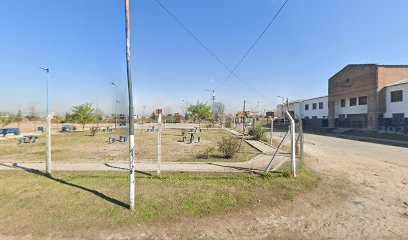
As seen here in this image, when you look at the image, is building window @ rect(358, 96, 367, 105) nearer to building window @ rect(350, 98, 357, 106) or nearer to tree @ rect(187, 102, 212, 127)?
building window @ rect(350, 98, 357, 106)

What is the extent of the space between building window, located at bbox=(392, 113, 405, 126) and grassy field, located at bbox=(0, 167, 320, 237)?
101ft

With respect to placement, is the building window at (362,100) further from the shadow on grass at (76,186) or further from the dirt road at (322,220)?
the shadow on grass at (76,186)

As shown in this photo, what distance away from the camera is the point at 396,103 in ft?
98.1

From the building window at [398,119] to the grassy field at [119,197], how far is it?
3093 cm

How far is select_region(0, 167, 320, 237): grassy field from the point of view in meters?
4.41

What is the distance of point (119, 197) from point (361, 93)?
4061cm

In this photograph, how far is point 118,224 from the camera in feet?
14.1

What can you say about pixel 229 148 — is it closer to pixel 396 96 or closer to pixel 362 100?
pixel 396 96

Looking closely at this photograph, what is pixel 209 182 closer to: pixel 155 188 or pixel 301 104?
pixel 155 188

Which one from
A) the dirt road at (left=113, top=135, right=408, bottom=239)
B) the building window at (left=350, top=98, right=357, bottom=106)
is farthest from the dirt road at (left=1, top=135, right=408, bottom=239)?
the building window at (left=350, top=98, right=357, bottom=106)

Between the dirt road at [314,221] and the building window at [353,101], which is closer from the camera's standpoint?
the dirt road at [314,221]

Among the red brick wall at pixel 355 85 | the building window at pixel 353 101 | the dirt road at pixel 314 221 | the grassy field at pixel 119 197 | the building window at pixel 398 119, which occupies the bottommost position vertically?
the dirt road at pixel 314 221

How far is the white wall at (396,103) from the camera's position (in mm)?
28405

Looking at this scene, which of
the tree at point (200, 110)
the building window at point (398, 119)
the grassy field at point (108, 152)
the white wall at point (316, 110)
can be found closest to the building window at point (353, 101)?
the white wall at point (316, 110)
